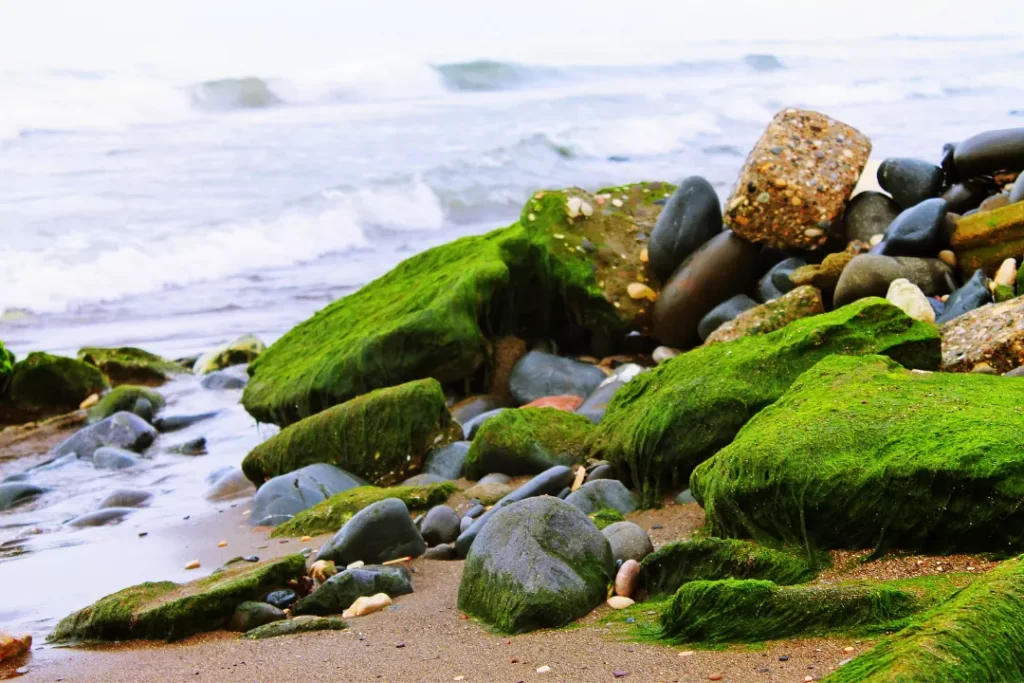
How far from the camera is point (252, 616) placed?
4324 mm

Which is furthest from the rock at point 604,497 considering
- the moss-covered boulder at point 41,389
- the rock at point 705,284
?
the moss-covered boulder at point 41,389

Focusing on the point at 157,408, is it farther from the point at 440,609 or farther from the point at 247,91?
the point at 247,91

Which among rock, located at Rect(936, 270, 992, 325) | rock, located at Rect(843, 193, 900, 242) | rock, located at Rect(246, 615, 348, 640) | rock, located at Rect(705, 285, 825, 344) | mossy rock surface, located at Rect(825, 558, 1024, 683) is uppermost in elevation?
mossy rock surface, located at Rect(825, 558, 1024, 683)

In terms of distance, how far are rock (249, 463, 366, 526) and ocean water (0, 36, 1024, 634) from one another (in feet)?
1.67

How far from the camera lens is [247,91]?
3481 centimetres

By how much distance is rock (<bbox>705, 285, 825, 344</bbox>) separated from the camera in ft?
22.0

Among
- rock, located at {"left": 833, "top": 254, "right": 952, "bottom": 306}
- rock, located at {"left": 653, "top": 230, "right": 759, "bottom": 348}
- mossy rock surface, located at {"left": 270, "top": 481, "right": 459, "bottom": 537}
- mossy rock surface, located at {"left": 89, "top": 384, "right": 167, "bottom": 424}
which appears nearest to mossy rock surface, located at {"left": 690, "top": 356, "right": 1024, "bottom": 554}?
mossy rock surface, located at {"left": 270, "top": 481, "right": 459, "bottom": 537}

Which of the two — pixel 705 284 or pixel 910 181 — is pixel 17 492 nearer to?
pixel 705 284

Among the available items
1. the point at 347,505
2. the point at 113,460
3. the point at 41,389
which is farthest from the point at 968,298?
the point at 41,389

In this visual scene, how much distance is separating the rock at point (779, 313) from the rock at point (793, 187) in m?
0.76

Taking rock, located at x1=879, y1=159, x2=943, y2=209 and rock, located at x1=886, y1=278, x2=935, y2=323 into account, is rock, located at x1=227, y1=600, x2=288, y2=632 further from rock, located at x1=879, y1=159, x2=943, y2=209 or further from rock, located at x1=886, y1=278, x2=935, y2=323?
rock, located at x1=879, y1=159, x2=943, y2=209

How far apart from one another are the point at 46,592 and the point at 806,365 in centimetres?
369

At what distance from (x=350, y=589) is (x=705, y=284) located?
13.1ft

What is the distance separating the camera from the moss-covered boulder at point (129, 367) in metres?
10.7
